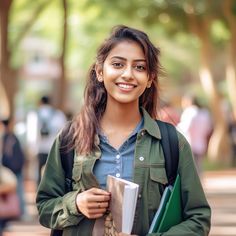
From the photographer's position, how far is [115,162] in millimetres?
4055

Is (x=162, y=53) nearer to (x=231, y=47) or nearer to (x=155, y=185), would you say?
(x=155, y=185)

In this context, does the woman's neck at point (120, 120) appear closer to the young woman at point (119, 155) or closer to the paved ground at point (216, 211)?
the young woman at point (119, 155)

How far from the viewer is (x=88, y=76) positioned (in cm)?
438

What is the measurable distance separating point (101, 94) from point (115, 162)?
14.0 inches

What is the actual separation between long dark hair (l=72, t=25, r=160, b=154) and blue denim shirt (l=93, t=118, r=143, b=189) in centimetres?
6

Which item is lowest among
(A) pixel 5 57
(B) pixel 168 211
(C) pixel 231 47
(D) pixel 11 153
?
(B) pixel 168 211

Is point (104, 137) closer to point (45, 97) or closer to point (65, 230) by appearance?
point (65, 230)

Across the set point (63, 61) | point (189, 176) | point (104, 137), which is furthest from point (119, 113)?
point (63, 61)

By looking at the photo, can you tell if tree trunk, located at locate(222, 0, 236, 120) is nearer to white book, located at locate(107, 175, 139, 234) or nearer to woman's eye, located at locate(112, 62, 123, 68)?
woman's eye, located at locate(112, 62, 123, 68)

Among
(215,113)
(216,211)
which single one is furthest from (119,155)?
(215,113)

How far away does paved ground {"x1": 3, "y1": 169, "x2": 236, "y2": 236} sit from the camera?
41.8 feet

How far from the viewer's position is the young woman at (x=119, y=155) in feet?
13.1

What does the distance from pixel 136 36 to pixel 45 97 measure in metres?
11.1

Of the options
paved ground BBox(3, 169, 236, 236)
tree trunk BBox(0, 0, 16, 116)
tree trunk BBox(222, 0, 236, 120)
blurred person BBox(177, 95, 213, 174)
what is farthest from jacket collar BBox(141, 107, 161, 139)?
tree trunk BBox(222, 0, 236, 120)
